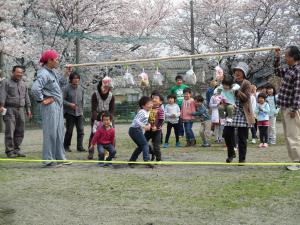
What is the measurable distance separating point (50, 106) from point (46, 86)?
372 millimetres

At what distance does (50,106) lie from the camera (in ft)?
26.1

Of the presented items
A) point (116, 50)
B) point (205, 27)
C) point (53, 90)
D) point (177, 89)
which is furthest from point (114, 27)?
point (53, 90)

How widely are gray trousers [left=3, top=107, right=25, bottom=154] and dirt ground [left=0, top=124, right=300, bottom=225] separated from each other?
1.61 metres

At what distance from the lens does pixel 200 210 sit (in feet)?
15.2

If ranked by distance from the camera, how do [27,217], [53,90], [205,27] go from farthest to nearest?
[205,27] → [53,90] → [27,217]

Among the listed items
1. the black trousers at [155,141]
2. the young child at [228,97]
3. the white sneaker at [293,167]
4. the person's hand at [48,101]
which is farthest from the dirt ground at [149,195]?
the person's hand at [48,101]

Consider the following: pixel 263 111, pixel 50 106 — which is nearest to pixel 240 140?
pixel 50 106

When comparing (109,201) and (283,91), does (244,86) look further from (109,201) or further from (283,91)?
(109,201)

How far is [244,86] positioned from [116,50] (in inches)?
835

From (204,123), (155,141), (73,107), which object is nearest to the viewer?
(155,141)

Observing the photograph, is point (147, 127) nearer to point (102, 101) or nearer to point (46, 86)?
point (102, 101)

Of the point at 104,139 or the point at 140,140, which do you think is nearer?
the point at 140,140

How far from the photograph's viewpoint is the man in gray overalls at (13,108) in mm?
9562

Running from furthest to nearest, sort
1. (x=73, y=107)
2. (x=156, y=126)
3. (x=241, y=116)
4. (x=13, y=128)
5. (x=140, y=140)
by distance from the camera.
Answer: (x=73, y=107) → (x=13, y=128) → (x=156, y=126) → (x=140, y=140) → (x=241, y=116)
